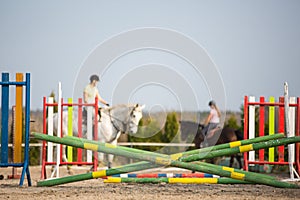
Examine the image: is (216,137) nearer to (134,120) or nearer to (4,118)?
(134,120)

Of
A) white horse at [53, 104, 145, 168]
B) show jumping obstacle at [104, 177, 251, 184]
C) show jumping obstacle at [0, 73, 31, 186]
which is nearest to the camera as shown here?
show jumping obstacle at [104, 177, 251, 184]

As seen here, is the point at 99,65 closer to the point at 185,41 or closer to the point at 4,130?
the point at 185,41

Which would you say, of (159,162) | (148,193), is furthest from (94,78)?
(159,162)

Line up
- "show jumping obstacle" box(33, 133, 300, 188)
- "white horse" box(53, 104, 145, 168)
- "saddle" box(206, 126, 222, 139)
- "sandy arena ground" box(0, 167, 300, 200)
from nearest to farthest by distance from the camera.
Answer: "sandy arena ground" box(0, 167, 300, 200)
"show jumping obstacle" box(33, 133, 300, 188)
"white horse" box(53, 104, 145, 168)
"saddle" box(206, 126, 222, 139)

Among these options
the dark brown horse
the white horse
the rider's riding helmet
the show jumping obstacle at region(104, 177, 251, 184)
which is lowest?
the show jumping obstacle at region(104, 177, 251, 184)

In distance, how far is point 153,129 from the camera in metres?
14.7

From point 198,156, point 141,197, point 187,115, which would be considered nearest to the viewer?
point 141,197

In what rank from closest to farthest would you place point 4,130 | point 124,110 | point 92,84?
point 4,130 < point 92,84 < point 124,110

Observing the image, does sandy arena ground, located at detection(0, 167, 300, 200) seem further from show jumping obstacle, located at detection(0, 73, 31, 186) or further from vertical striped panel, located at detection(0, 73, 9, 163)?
vertical striped panel, located at detection(0, 73, 9, 163)

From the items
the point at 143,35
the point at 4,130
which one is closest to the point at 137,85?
the point at 143,35

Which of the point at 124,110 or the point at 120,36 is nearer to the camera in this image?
the point at 120,36

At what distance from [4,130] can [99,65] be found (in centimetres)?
261

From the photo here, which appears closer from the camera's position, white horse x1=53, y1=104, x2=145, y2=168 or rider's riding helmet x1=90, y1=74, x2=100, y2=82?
rider's riding helmet x1=90, y1=74, x2=100, y2=82

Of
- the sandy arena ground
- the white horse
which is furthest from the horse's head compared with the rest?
the sandy arena ground
